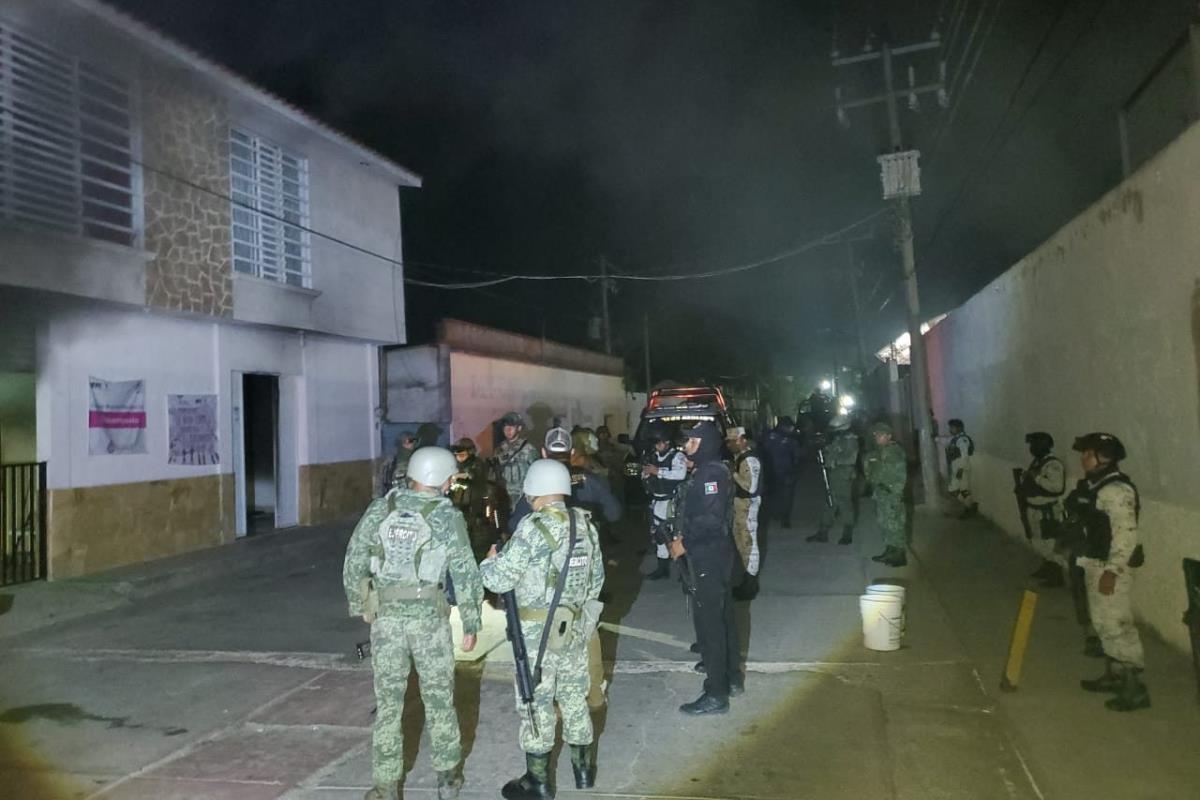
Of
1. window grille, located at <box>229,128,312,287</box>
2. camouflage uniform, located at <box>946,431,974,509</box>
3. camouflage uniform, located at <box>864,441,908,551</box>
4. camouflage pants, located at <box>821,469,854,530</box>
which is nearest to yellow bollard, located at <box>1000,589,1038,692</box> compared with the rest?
camouflage uniform, located at <box>864,441,908,551</box>

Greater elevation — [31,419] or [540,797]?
[31,419]

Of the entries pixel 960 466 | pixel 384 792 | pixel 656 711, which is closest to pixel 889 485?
pixel 960 466

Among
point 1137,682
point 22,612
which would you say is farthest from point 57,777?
point 1137,682

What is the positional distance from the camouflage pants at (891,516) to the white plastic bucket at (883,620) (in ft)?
11.3

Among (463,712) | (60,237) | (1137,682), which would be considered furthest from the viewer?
(60,237)

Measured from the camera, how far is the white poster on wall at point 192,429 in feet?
34.4

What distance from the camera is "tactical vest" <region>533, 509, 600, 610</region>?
3.81m

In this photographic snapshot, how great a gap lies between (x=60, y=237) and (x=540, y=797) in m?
8.20

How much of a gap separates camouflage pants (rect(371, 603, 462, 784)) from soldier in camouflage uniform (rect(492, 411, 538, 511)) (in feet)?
13.9

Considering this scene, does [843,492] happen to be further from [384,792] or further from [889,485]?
[384,792]

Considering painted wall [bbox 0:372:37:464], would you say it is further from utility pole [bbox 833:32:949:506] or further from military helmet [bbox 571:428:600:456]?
utility pole [bbox 833:32:949:506]

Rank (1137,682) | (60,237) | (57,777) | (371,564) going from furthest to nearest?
1. (60,237)
2. (1137,682)
3. (57,777)
4. (371,564)

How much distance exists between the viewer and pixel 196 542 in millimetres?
10805

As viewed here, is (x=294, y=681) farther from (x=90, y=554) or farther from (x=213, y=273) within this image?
(x=213, y=273)
